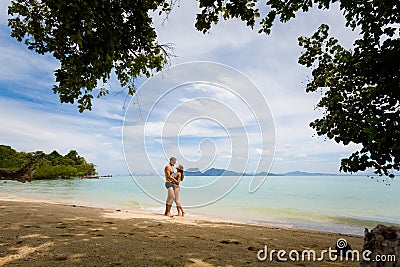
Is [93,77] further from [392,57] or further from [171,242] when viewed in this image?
[392,57]

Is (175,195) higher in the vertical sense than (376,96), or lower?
lower

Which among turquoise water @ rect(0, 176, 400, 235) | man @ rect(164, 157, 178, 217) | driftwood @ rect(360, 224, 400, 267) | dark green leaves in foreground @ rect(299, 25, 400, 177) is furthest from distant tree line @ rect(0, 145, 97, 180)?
driftwood @ rect(360, 224, 400, 267)

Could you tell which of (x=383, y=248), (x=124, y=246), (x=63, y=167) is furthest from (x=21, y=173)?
(x=63, y=167)

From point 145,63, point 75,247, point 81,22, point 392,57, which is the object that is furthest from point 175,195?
point 392,57

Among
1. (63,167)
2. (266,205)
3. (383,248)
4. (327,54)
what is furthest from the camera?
(63,167)

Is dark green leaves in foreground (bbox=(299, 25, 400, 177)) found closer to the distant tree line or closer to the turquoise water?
the turquoise water

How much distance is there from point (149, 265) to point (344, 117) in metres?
5.39

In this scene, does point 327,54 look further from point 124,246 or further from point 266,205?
point 266,205

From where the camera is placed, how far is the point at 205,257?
3871 millimetres

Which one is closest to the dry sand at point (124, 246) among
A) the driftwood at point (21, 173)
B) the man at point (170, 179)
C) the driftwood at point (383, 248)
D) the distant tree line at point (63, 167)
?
the driftwood at point (21, 173)

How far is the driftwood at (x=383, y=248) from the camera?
2.04 meters

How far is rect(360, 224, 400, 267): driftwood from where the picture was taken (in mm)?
2035

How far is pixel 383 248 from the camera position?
6.89 feet

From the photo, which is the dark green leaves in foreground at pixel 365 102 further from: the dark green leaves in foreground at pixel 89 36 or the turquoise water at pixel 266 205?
the dark green leaves in foreground at pixel 89 36
